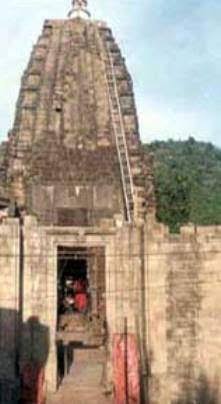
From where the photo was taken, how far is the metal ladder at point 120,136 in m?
29.2

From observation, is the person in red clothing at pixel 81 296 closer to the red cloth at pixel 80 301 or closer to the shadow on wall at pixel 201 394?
the red cloth at pixel 80 301

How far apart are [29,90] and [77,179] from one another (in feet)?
13.2

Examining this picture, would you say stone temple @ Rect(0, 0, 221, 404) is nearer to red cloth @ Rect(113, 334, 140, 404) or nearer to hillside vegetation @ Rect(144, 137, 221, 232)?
red cloth @ Rect(113, 334, 140, 404)

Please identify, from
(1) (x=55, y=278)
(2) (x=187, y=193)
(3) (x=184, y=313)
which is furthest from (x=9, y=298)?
(2) (x=187, y=193)

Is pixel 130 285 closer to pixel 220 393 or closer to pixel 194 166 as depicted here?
pixel 220 393

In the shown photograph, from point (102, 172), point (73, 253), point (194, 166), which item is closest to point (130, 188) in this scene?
point (102, 172)

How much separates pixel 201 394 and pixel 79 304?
5.23 meters

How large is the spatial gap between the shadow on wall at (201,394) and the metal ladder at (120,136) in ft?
18.2

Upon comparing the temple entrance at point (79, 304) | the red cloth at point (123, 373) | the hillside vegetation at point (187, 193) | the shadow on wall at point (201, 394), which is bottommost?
the shadow on wall at point (201, 394)

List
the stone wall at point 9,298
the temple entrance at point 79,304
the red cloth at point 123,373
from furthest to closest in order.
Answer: the temple entrance at point 79,304
the stone wall at point 9,298
the red cloth at point 123,373

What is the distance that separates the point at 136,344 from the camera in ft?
83.9

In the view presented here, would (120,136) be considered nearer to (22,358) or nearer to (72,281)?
(72,281)

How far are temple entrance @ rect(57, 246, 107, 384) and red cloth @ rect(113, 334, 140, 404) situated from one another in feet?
3.58

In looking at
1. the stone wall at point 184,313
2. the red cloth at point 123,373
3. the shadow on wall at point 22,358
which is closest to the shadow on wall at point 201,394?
the stone wall at point 184,313
